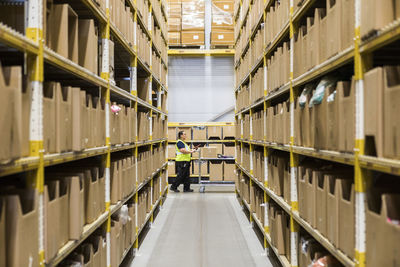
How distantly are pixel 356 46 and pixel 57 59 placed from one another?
1.55m

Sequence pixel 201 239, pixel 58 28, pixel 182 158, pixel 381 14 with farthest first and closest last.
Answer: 1. pixel 182 158
2. pixel 201 239
3. pixel 58 28
4. pixel 381 14

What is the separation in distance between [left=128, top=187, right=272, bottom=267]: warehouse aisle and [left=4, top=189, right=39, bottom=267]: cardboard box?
7.93 feet

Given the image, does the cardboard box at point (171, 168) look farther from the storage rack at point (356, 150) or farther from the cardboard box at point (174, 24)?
the storage rack at point (356, 150)

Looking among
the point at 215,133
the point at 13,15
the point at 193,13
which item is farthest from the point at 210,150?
the point at 13,15

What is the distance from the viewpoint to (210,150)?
29.0 ft

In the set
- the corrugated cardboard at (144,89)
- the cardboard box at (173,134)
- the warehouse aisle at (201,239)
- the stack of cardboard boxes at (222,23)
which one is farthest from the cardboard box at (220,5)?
the warehouse aisle at (201,239)

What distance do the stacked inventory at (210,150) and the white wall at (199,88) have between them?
113 cm

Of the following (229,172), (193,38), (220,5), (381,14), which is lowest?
(229,172)

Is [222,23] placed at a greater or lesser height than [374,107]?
greater

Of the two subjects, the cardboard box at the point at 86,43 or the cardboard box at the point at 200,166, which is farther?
the cardboard box at the point at 200,166

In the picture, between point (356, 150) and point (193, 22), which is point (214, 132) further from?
point (356, 150)

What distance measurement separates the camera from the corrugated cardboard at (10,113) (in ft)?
4.42

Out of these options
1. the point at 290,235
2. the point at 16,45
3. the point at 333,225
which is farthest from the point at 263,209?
the point at 16,45

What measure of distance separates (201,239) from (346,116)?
11.1 ft
